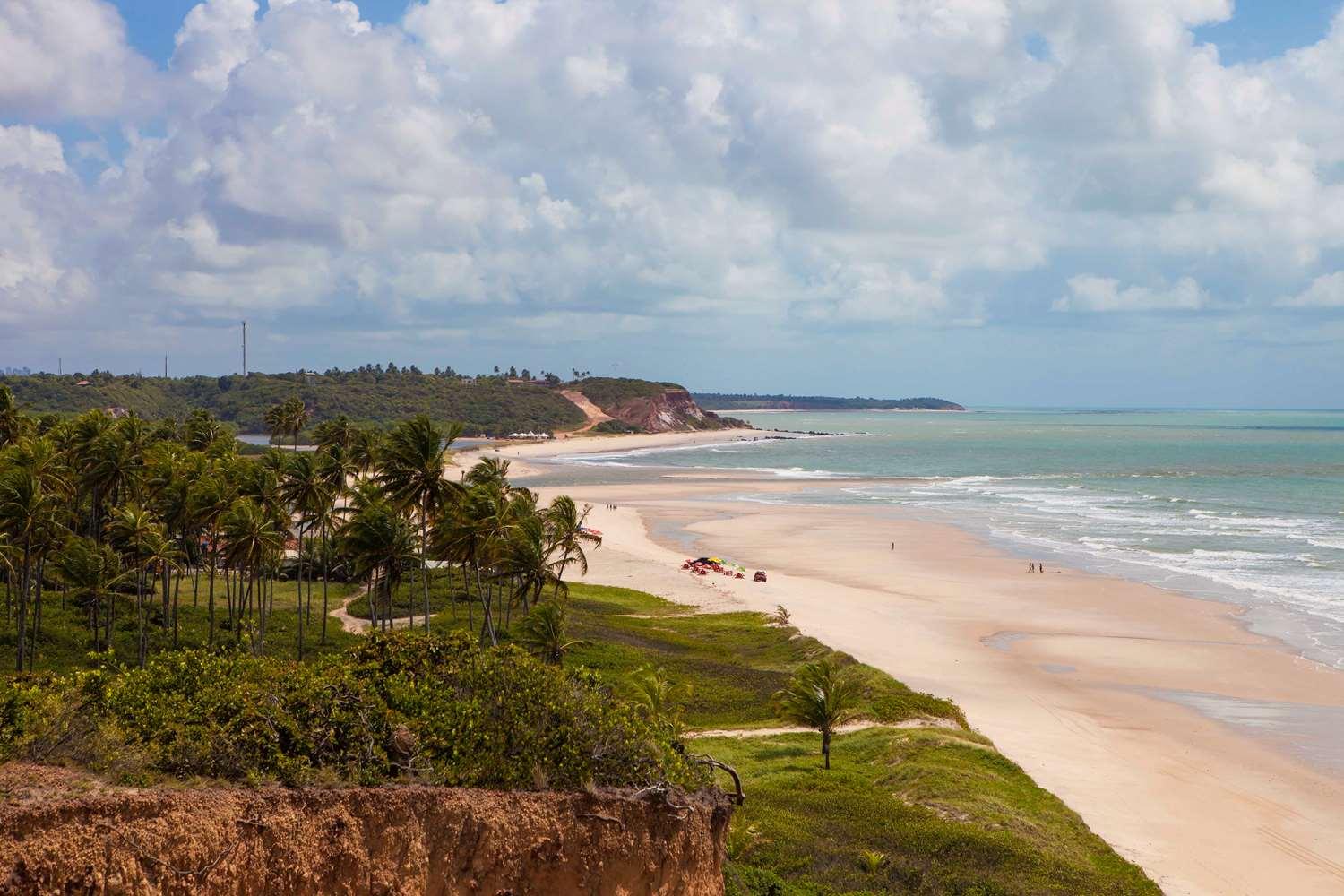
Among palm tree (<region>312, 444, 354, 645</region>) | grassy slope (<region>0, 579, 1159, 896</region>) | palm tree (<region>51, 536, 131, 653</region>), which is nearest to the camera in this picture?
grassy slope (<region>0, 579, 1159, 896</region>)

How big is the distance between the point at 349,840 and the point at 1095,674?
39.7 meters

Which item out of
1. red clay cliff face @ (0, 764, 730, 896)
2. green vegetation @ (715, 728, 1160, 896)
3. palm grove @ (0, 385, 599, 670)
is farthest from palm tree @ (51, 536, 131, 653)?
red clay cliff face @ (0, 764, 730, 896)

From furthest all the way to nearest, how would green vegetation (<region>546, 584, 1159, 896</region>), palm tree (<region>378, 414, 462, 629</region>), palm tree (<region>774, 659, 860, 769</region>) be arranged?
palm tree (<region>378, 414, 462, 629</region>) < palm tree (<region>774, 659, 860, 769</region>) < green vegetation (<region>546, 584, 1159, 896</region>)

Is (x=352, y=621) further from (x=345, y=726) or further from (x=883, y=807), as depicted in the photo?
(x=345, y=726)

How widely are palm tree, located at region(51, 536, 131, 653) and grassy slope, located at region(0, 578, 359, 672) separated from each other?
0.97 m

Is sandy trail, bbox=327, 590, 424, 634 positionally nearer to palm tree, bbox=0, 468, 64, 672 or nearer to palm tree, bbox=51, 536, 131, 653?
palm tree, bbox=51, 536, 131, 653

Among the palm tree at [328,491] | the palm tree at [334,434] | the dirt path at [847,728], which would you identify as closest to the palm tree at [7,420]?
the palm tree at [334,434]

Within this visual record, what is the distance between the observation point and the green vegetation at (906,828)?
21.4 metres

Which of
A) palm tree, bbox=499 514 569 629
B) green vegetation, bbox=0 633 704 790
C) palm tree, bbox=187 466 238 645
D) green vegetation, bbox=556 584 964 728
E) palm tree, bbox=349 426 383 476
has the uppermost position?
palm tree, bbox=349 426 383 476

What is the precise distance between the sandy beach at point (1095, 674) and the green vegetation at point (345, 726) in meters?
15.9

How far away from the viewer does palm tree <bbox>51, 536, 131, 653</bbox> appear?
38.9m

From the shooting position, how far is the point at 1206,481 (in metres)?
137

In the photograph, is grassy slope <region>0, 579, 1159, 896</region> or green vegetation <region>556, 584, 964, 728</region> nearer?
grassy slope <region>0, 579, 1159, 896</region>

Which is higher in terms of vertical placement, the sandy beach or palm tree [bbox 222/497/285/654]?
palm tree [bbox 222/497/285/654]
